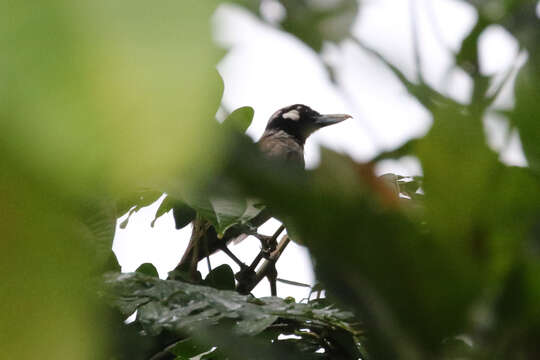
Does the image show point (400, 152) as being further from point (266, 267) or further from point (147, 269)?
point (266, 267)

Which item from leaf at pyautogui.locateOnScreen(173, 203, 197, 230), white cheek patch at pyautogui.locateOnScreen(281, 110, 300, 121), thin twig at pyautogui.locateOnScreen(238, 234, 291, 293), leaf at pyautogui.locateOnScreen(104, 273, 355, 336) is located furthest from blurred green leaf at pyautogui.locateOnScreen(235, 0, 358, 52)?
white cheek patch at pyautogui.locateOnScreen(281, 110, 300, 121)

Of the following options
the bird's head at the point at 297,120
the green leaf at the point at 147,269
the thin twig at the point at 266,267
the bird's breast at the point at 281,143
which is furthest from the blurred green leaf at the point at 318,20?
the bird's head at the point at 297,120

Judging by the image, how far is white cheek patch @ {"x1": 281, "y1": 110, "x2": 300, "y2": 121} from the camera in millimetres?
5039

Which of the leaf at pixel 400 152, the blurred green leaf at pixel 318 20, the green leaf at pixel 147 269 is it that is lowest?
the green leaf at pixel 147 269

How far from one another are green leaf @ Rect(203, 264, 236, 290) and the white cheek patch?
10.4 ft

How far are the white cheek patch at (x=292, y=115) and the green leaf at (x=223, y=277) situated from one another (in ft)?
10.4

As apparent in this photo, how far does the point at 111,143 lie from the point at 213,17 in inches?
1.5

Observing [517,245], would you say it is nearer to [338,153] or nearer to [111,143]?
[338,153]

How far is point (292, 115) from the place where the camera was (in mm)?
5074

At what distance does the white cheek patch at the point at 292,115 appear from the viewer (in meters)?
5.04

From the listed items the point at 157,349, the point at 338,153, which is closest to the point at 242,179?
the point at 338,153

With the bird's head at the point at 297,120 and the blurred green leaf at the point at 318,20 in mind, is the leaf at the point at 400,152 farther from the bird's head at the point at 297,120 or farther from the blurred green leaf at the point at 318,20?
the bird's head at the point at 297,120

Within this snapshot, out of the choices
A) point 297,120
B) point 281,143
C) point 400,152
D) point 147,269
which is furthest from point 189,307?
point 297,120

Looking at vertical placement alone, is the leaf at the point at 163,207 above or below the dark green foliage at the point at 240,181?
below
